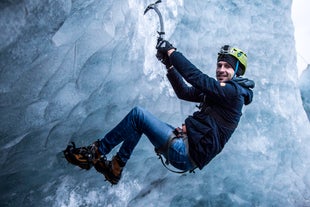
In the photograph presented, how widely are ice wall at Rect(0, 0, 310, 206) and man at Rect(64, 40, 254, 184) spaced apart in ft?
3.08

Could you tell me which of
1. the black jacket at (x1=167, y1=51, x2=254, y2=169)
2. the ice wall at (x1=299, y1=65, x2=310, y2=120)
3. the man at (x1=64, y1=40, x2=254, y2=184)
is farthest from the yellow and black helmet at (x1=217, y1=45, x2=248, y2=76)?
the ice wall at (x1=299, y1=65, x2=310, y2=120)

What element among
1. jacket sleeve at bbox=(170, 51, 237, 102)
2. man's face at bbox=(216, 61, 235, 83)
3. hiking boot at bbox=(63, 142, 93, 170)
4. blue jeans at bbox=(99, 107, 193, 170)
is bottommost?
hiking boot at bbox=(63, 142, 93, 170)

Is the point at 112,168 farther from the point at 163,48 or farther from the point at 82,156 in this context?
the point at 163,48

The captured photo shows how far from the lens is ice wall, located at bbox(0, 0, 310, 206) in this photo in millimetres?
3197

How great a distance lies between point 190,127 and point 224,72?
687 millimetres

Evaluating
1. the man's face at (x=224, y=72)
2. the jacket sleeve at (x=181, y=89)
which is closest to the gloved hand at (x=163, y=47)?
the jacket sleeve at (x=181, y=89)

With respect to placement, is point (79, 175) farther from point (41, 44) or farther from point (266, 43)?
point (266, 43)

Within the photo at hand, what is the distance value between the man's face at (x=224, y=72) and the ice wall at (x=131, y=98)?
4.70ft

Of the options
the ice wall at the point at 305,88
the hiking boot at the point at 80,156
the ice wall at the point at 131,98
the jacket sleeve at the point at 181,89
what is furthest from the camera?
the ice wall at the point at 305,88

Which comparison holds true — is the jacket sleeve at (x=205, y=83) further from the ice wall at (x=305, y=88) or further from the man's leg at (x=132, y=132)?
the ice wall at (x=305, y=88)

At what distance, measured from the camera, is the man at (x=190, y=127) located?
271cm

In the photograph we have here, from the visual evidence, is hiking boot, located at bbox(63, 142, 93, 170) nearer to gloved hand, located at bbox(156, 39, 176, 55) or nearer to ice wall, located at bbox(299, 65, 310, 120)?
gloved hand, located at bbox(156, 39, 176, 55)

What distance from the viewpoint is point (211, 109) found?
9.42ft

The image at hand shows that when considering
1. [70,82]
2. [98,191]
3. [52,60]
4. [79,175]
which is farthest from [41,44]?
[98,191]
